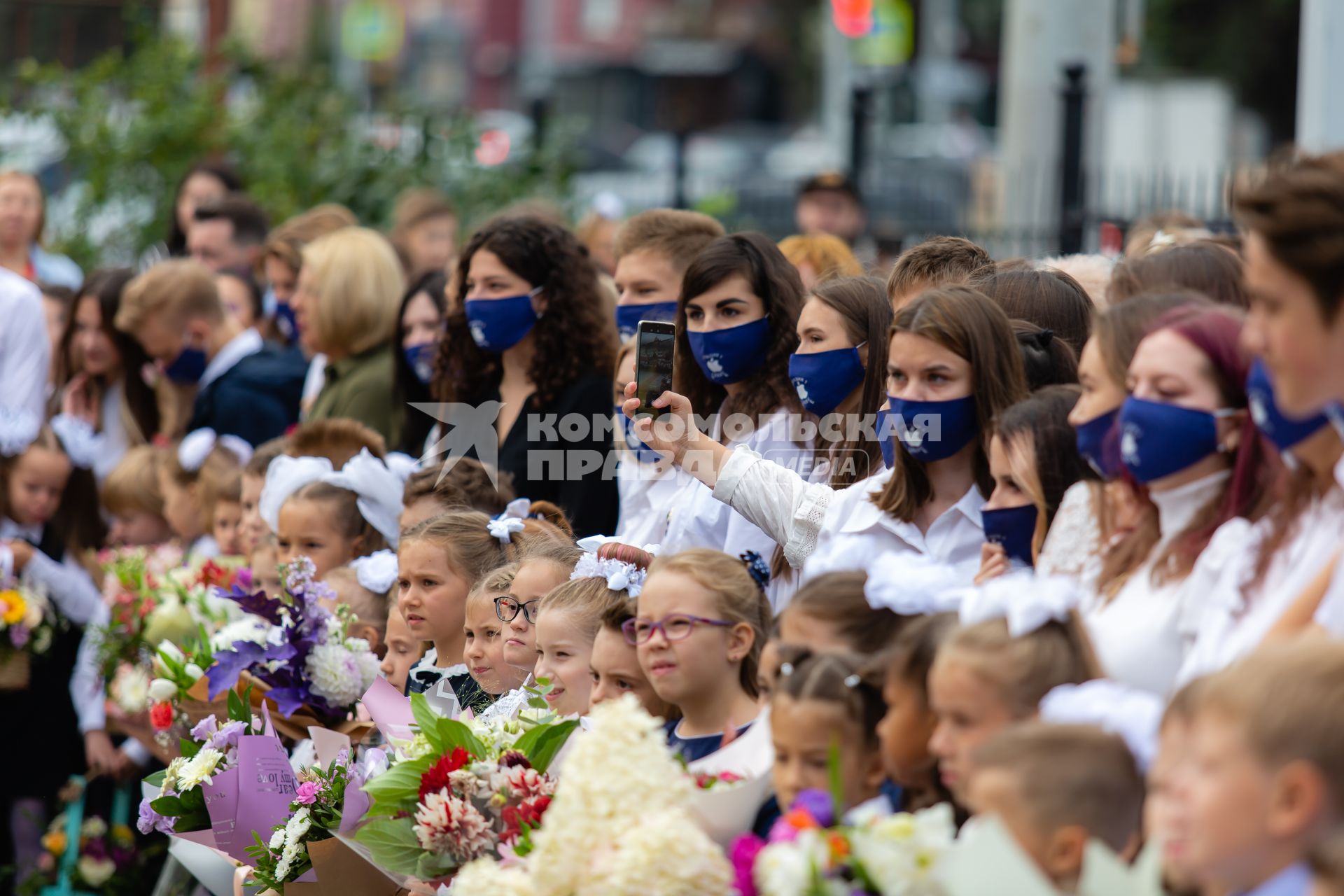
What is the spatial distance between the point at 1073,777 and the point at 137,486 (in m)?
5.81

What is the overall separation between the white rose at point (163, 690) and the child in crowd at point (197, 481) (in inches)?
65.0

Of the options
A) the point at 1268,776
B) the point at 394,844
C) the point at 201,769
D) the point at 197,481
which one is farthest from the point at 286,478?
the point at 1268,776

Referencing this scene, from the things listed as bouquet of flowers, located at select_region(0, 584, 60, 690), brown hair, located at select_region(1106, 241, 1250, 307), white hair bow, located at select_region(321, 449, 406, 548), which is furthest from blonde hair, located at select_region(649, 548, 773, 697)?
bouquet of flowers, located at select_region(0, 584, 60, 690)

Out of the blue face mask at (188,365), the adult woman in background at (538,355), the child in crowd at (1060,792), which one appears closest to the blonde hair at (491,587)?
the adult woman in background at (538,355)

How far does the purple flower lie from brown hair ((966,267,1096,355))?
2106 millimetres

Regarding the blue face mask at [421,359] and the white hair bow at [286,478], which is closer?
the white hair bow at [286,478]

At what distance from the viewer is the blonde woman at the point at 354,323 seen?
7.44m

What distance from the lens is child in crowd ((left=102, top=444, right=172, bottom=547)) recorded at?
7.80 m

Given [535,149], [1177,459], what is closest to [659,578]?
[1177,459]

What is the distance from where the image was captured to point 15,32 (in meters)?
18.9

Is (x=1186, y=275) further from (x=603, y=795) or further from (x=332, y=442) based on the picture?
(x=332, y=442)

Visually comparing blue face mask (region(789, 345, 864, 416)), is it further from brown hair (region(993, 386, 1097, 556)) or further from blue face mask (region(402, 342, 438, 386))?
blue face mask (region(402, 342, 438, 386))

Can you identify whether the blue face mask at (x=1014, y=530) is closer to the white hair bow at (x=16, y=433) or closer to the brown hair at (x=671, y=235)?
the brown hair at (x=671, y=235)

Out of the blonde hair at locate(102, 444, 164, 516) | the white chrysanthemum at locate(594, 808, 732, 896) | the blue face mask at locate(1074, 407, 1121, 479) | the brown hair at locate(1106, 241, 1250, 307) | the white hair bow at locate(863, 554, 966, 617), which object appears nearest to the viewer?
the white chrysanthemum at locate(594, 808, 732, 896)
